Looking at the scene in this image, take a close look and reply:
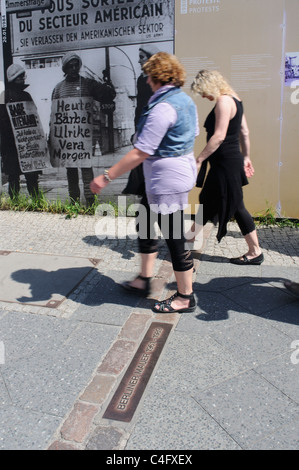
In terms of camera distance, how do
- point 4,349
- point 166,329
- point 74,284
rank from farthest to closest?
point 74,284 → point 166,329 → point 4,349

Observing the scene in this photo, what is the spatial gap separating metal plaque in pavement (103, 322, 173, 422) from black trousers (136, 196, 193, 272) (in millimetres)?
498

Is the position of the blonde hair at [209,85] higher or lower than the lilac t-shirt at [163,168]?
higher

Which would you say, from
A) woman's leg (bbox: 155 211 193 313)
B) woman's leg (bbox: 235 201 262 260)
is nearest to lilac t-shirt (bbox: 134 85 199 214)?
woman's leg (bbox: 155 211 193 313)

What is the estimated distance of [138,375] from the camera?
2957 millimetres

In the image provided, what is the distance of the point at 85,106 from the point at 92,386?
4.48 meters

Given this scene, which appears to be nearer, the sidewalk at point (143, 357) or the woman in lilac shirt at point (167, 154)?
the sidewalk at point (143, 357)

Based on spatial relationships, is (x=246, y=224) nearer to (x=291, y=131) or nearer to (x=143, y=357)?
(x=291, y=131)

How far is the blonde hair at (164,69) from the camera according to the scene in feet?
10.8

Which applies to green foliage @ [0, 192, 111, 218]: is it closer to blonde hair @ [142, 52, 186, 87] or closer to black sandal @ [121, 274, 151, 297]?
black sandal @ [121, 274, 151, 297]

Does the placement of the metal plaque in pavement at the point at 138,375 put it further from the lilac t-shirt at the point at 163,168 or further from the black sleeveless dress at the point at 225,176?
the black sleeveless dress at the point at 225,176

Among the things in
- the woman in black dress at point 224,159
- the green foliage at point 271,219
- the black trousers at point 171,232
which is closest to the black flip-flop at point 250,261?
the woman in black dress at point 224,159

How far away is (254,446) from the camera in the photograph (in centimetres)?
238
